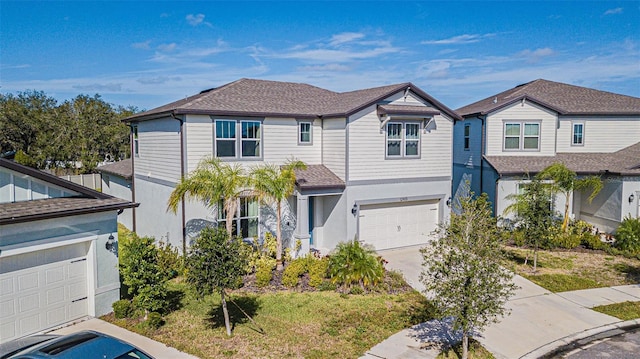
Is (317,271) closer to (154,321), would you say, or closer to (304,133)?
(154,321)

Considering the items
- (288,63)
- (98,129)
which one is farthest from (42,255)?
(98,129)

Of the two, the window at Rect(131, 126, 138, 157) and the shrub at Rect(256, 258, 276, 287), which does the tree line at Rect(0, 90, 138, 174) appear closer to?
the window at Rect(131, 126, 138, 157)

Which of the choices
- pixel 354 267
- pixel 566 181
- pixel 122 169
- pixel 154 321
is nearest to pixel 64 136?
pixel 122 169

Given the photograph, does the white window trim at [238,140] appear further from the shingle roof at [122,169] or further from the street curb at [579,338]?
the street curb at [579,338]

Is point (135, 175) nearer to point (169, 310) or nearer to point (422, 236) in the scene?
point (169, 310)

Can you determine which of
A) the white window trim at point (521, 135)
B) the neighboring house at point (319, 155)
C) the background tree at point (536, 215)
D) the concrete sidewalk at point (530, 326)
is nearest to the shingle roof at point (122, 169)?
the neighboring house at point (319, 155)

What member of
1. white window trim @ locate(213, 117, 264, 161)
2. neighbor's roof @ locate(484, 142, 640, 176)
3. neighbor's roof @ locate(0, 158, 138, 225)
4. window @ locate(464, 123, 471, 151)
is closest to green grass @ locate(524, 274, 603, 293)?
neighbor's roof @ locate(484, 142, 640, 176)
